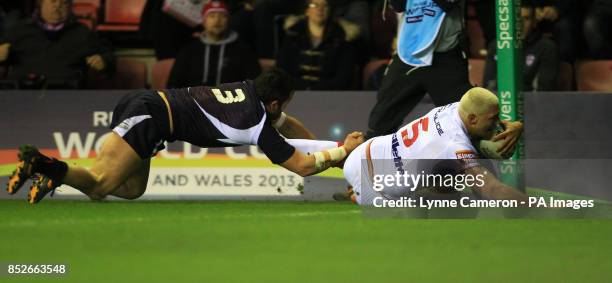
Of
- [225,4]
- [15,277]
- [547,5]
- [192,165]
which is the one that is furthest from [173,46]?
[15,277]

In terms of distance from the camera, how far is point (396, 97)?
1002cm

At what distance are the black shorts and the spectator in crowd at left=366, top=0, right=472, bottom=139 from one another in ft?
5.75

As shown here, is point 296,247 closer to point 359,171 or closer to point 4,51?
point 359,171

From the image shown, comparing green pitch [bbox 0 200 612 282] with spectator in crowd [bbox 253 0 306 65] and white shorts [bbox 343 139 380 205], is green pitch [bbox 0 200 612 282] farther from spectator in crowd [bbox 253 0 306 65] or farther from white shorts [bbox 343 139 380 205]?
spectator in crowd [bbox 253 0 306 65]

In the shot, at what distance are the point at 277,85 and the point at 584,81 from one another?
429 cm

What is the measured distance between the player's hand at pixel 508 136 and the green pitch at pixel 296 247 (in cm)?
54

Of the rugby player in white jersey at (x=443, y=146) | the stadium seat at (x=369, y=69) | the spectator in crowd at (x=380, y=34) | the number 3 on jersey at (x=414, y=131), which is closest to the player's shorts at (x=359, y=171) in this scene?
the rugby player in white jersey at (x=443, y=146)

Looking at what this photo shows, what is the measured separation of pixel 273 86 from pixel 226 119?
43 centimetres

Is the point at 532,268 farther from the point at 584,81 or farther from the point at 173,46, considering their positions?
the point at 173,46

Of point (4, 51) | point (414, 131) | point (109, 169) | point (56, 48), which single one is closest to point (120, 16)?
point (56, 48)

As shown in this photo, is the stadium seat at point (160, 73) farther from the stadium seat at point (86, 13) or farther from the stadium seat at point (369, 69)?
the stadium seat at point (369, 69)

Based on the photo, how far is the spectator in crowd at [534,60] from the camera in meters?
11.9

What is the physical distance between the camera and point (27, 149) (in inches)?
352

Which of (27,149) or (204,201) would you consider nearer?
(27,149)
